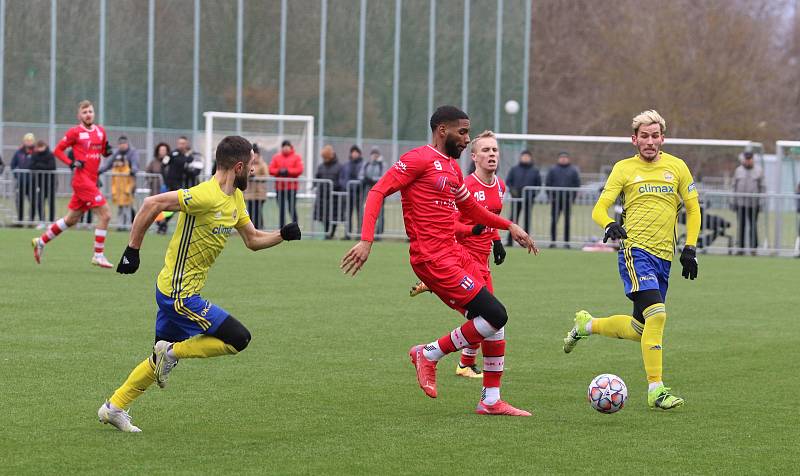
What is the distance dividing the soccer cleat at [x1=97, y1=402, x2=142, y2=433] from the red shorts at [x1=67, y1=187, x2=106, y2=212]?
10.7 metres

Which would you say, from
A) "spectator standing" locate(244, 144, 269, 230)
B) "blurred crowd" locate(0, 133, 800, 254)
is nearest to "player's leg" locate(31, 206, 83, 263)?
"blurred crowd" locate(0, 133, 800, 254)

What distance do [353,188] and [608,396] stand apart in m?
18.4

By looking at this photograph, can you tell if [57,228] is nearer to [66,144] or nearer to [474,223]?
[66,144]

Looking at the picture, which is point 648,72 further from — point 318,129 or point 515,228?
point 515,228

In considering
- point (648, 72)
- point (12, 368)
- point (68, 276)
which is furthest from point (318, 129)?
point (12, 368)

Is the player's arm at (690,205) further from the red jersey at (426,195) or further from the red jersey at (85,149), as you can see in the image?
the red jersey at (85,149)

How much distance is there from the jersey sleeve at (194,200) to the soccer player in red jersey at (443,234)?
1145mm

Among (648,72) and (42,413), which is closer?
(42,413)

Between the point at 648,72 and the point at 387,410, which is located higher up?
the point at 648,72

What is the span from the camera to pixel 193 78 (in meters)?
42.4

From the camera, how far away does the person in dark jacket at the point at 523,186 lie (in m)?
25.6

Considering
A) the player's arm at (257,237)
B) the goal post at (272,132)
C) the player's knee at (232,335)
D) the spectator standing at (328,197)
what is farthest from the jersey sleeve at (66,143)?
the goal post at (272,132)

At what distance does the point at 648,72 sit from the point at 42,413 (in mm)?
47075

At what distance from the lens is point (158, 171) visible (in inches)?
1129
